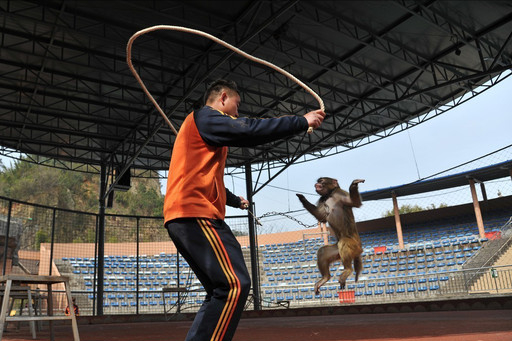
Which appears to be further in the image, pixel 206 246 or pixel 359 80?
pixel 359 80

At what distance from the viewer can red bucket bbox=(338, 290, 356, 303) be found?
63.8 feet

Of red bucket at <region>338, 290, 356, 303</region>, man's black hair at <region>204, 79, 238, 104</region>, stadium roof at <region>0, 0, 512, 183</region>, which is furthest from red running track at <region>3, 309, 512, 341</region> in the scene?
red bucket at <region>338, 290, 356, 303</region>

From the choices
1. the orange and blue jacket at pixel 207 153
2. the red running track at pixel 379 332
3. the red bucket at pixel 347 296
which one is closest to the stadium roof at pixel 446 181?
the red bucket at pixel 347 296

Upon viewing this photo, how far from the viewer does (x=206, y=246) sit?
198 centimetres

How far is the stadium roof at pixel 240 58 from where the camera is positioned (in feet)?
36.4

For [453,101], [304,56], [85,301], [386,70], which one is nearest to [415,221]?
[453,101]

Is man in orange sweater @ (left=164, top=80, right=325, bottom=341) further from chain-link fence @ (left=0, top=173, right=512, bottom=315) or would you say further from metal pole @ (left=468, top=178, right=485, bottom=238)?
metal pole @ (left=468, top=178, right=485, bottom=238)

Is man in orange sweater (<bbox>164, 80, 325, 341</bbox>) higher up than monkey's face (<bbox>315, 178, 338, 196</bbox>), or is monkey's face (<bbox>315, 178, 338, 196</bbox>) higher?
monkey's face (<bbox>315, 178, 338, 196</bbox>)

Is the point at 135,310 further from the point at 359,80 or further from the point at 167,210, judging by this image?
the point at 167,210

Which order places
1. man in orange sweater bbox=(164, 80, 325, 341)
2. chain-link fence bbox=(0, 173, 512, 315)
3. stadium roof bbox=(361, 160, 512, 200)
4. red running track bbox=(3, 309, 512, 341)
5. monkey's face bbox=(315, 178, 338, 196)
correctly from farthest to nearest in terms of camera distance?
stadium roof bbox=(361, 160, 512, 200) < chain-link fence bbox=(0, 173, 512, 315) < monkey's face bbox=(315, 178, 338, 196) < red running track bbox=(3, 309, 512, 341) < man in orange sweater bbox=(164, 80, 325, 341)

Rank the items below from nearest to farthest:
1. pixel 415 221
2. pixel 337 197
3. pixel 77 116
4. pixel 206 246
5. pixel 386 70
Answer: pixel 206 246, pixel 337 197, pixel 386 70, pixel 77 116, pixel 415 221

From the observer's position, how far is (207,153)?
217 cm

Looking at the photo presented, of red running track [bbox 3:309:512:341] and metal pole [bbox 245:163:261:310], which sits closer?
red running track [bbox 3:309:512:341]

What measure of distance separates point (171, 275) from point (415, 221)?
57.5 feet
